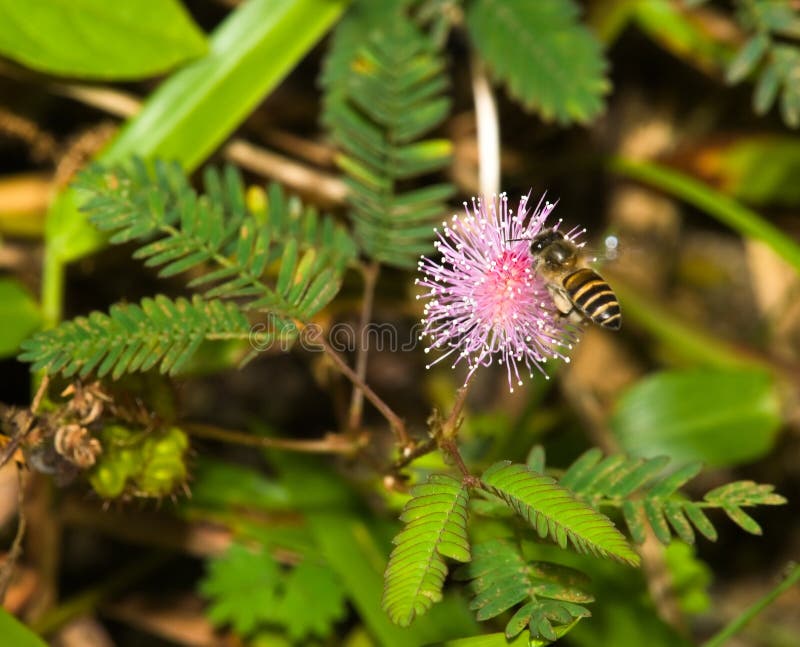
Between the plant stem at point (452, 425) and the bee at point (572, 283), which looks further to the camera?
the bee at point (572, 283)

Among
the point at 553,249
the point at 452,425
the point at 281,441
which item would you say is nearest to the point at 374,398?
the point at 452,425

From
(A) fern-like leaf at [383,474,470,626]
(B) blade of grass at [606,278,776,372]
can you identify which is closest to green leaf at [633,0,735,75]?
(B) blade of grass at [606,278,776,372]

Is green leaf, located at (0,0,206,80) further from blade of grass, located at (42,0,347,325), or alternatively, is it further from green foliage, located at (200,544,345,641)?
green foliage, located at (200,544,345,641)

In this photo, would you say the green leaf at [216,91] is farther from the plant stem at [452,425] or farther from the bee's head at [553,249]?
the plant stem at [452,425]

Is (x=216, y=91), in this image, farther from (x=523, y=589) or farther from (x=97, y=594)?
(x=523, y=589)


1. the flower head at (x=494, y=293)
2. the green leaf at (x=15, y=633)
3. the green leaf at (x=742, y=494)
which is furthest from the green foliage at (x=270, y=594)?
the green leaf at (x=742, y=494)

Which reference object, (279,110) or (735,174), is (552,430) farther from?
(279,110)
